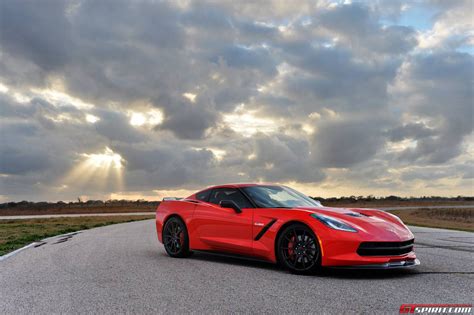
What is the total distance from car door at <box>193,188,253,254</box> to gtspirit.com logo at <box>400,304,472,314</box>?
335cm

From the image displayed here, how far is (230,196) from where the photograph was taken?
8953 millimetres

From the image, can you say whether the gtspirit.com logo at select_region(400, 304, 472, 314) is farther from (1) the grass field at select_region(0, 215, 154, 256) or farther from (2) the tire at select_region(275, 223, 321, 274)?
(1) the grass field at select_region(0, 215, 154, 256)

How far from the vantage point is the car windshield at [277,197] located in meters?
8.31

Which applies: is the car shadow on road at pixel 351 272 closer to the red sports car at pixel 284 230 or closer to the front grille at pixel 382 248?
the red sports car at pixel 284 230

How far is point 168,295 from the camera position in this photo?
5.77m

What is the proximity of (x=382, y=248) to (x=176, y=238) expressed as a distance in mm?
4028

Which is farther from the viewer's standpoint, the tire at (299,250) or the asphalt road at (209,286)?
the tire at (299,250)

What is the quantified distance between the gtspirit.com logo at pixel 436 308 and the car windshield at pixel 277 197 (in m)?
3.33

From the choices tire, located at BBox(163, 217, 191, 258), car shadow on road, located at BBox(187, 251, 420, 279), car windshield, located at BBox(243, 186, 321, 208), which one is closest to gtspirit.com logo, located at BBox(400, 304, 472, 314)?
car shadow on road, located at BBox(187, 251, 420, 279)

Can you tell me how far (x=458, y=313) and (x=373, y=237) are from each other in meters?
2.30

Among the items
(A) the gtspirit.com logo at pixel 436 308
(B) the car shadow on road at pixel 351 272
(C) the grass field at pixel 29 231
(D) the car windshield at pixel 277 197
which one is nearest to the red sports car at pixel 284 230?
(D) the car windshield at pixel 277 197

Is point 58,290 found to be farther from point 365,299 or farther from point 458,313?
point 458,313

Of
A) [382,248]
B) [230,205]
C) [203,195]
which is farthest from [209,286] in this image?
[203,195]

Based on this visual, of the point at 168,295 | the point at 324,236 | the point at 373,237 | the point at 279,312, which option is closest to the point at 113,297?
the point at 168,295
